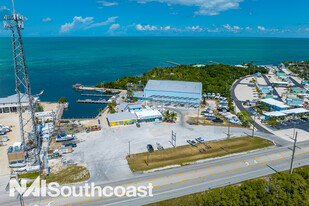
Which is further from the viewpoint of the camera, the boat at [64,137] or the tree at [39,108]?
the tree at [39,108]

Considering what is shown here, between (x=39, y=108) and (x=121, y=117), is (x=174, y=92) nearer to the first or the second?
(x=121, y=117)

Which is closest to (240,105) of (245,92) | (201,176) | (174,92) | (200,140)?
(245,92)

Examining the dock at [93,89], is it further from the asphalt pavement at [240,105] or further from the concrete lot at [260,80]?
the concrete lot at [260,80]

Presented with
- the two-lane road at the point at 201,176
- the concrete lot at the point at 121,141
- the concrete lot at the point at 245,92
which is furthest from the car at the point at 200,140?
the concrete lot at the point at 245,92

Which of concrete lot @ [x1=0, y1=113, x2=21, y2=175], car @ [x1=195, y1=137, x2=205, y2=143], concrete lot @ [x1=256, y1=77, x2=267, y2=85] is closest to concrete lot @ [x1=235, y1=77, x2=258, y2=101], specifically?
concrete lot @ [x1=256, y1=77, x2=267, y2=85]

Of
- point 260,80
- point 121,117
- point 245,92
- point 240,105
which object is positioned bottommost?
point 240,105

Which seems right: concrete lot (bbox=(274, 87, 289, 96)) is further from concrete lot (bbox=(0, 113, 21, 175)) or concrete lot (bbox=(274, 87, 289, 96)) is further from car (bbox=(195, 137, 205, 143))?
concrete lot (bbox=(0, 113, 21, 175))
